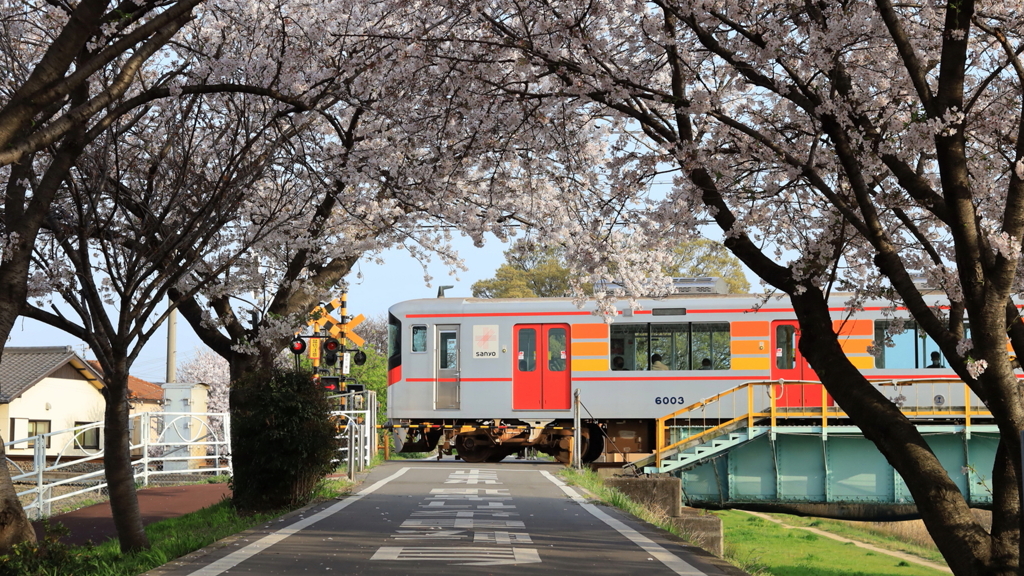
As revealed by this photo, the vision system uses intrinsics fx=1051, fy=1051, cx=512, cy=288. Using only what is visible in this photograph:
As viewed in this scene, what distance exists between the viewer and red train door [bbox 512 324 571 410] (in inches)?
932

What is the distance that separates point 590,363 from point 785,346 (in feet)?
14.1

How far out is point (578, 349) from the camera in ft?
77.6

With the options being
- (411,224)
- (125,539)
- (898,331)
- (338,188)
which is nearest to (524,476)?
(411,224)

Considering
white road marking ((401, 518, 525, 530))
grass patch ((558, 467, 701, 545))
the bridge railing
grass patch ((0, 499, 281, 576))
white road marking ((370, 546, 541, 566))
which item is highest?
the bridge railing

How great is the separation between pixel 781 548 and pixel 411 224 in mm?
14078

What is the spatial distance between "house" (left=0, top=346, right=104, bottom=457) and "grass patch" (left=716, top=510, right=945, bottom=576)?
25.4m

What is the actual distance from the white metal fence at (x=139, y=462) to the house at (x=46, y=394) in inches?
59.5

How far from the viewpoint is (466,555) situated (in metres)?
9.10

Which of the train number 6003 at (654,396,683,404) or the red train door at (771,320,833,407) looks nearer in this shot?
the red train door at (771,320,833,407)

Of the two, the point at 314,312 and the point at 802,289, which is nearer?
the point at 802,289

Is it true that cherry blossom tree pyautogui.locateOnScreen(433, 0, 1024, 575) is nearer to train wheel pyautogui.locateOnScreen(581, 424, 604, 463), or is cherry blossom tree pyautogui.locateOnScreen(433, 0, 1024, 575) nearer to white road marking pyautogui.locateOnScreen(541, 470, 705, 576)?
white road marking pyautogui.locateOnScreen(541, 470, 705, 576)

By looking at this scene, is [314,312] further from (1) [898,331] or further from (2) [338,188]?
(1) [898,331]

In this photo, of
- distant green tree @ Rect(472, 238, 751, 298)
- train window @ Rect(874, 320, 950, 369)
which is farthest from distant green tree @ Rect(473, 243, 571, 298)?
train window @ Rect(874, 320, 950, 369)

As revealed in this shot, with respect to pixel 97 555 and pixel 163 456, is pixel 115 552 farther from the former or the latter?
pixel 163 456
